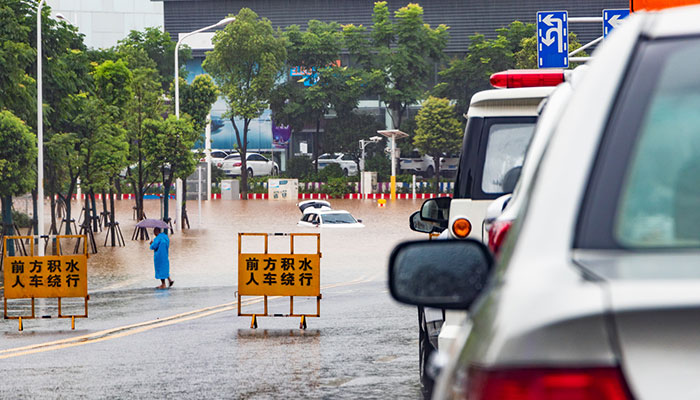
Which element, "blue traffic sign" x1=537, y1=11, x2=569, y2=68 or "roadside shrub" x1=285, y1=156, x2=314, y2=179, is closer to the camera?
"blue traffic sign" x1=537, y1=11, x2=569, y2=68

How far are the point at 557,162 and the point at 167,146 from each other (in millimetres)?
42021

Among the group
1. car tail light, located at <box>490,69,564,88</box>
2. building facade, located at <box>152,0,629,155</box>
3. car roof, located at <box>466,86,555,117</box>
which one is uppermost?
building facade, located at <box>152,0,629,155</box>

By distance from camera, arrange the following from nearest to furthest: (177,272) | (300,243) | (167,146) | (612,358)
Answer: (612,358) < (177,272) < (300,243) < (167,146)

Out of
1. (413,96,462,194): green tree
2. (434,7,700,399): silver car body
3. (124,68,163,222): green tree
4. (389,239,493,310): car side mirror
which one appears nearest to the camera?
(434,7,700,399): silver car body

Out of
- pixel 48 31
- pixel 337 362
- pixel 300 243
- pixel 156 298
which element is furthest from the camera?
pixel 300 243

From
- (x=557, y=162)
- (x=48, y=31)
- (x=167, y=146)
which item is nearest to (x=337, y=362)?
(x=557, y=162)

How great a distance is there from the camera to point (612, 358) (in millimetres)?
1531

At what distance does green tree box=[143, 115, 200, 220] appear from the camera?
42875 mm

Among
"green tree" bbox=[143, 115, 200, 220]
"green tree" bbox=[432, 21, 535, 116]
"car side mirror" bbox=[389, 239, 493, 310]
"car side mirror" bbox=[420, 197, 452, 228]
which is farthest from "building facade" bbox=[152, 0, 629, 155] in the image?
"car side mirror" bbox=[389, 239, 493, 310]

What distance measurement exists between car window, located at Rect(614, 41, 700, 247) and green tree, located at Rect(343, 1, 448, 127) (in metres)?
70.0

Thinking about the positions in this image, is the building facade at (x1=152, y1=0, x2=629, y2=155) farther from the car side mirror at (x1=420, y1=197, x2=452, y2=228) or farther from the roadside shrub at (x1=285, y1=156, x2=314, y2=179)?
the car side mirror at (x1=420, y1=197, x2=452, y2=228)

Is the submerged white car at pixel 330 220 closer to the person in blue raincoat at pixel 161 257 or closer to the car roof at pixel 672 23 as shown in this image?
the person in blue raincoat at pixel 161 257

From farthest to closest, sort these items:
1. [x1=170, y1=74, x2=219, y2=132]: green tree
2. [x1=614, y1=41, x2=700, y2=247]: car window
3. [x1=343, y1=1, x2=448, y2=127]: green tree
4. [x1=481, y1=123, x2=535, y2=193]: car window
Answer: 1. [x1=343, y1=1, x2=448, y2=127]: green tree
2. [x1=170, y1=74, x2=219, y2=132]: green tree
3. [x1=481, y1=123, x2=535, y2=193]: car window
4. [x1=614, y1=41, x2=700, y2=247]: car window

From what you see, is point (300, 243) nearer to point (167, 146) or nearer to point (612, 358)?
point (167, 146)
